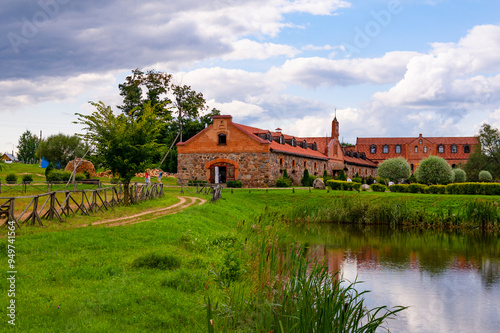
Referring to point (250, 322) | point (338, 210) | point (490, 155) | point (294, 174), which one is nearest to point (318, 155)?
point (294, 174)

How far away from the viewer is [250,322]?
6.80 meters

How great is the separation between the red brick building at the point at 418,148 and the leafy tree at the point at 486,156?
4641 millimetres

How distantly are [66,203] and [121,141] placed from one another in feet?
21.8

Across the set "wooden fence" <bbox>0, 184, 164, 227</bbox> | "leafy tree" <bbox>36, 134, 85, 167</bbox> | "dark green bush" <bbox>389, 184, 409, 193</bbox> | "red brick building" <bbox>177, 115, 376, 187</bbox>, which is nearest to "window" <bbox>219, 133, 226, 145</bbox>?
"red brick building" <bbox>177, 115, 376, 187</bbox>

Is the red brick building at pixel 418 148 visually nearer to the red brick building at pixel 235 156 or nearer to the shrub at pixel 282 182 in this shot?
the red brick building at pixel 235 156

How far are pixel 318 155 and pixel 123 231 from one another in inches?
1683

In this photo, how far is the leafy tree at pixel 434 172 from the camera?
45312mm

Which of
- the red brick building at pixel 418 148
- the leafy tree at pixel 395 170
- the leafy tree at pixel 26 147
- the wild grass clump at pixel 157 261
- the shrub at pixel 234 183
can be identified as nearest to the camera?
the wild grass clump at pixel 157 261

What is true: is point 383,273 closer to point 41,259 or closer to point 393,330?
point 393,330

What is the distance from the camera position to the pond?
35.2 feet

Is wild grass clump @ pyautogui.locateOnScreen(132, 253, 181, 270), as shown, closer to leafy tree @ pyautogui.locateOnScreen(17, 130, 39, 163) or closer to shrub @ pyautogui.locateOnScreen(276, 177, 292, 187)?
shrub @ pyautogui.locateOnScreen(276, 177, 292, 187)

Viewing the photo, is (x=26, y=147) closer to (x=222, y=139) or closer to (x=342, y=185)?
(x=222, y=139)

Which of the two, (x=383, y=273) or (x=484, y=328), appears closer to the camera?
(x=484, y=328)

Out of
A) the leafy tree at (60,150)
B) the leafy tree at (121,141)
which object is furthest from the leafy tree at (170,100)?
the leafy tree at (121,141)
